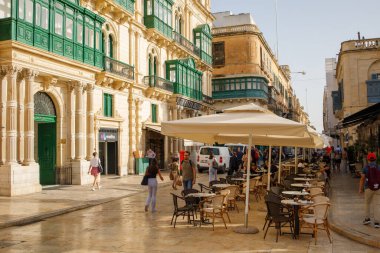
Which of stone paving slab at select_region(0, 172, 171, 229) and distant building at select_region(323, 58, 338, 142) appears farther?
distant building at select_region(323, 58, 338, 142)

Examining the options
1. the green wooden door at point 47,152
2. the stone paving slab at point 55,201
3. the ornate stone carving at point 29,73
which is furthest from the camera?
the green wooden door at point 47,152

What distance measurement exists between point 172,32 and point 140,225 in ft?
79.6

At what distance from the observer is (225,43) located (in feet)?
160

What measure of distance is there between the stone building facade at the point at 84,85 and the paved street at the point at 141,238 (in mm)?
6484

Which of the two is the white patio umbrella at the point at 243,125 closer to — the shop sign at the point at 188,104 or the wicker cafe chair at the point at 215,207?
the wicker cafe chair at the point at 215,207

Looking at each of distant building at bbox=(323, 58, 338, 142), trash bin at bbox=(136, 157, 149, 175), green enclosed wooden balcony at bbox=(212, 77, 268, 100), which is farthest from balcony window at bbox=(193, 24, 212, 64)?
distant building at bbox=(323, 58, 338, 142)

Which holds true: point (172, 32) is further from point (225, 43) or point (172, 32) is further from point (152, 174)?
point (152, 174)

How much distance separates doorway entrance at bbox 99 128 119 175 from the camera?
24203mm

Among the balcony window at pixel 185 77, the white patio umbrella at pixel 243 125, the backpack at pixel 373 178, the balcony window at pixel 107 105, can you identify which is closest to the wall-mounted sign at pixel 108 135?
the balcony window at pixel 107 105

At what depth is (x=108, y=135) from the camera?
24250mm

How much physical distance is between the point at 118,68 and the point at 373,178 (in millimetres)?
18061

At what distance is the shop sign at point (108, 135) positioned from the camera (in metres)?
23.4

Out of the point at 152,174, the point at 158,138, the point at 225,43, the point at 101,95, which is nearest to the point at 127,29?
the point at 101,95

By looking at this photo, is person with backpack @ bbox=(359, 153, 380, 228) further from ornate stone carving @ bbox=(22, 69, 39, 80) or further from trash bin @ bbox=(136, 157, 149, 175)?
trash bin @ bbox=(136, 157, 149, 175)
